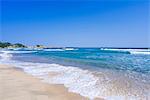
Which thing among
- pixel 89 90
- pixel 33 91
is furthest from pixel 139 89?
pixel 33 91

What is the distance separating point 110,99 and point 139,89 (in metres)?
1.93

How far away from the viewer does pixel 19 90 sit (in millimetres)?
8359

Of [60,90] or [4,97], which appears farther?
[60,90]

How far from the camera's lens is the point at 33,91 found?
8297mm

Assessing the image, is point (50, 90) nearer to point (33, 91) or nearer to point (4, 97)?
point (33, 91)

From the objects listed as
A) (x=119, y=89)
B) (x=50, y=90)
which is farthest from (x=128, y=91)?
(x=50, y=90)

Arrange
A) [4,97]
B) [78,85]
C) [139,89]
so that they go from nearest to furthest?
[4,97] → [139,89] → [78,85]

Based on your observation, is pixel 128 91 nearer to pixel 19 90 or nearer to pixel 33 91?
pixel 33 91

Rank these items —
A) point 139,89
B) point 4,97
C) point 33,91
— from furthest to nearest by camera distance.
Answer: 1. point 139,89
2. point 33,91
3. point 4,97

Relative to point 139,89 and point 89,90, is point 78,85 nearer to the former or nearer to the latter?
point 89,90

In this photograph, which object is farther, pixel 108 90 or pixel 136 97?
pixel 108 90

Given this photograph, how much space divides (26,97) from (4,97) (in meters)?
0.69

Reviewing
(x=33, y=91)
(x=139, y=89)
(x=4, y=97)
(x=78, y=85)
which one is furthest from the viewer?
(x=78, y=85)

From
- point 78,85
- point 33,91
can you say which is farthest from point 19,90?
point 78,85
